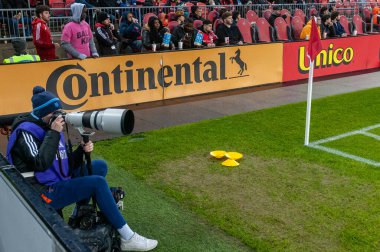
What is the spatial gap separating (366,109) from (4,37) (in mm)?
9647

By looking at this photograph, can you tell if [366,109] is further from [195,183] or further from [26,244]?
[26,244]

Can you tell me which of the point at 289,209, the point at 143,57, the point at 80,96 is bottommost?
the point at 289,209

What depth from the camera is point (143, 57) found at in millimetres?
9977

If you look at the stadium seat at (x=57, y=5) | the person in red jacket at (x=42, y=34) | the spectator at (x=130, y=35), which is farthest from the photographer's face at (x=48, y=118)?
the stadium seat at (x=57, y=5)

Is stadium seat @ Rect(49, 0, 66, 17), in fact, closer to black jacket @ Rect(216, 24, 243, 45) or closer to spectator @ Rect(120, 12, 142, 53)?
spectator @ Rect(120, 12, 142, 53)

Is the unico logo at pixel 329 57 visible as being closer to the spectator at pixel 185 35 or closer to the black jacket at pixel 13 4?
the spectator at pixel 185 35

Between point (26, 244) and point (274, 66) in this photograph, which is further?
point (274, 66)

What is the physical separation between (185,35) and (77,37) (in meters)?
3.17

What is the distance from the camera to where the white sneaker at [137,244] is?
4.09 meters

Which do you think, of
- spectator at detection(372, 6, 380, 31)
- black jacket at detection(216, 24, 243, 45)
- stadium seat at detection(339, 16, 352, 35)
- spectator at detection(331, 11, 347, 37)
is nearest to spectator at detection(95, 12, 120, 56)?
black jacket at detection(216, 24, 243, 45)

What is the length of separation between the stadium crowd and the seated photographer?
4.62 metres

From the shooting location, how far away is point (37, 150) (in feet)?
11.6

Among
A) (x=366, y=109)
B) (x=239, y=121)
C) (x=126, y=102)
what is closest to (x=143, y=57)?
(x=126, y=102)

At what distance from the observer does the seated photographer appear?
138 inches
